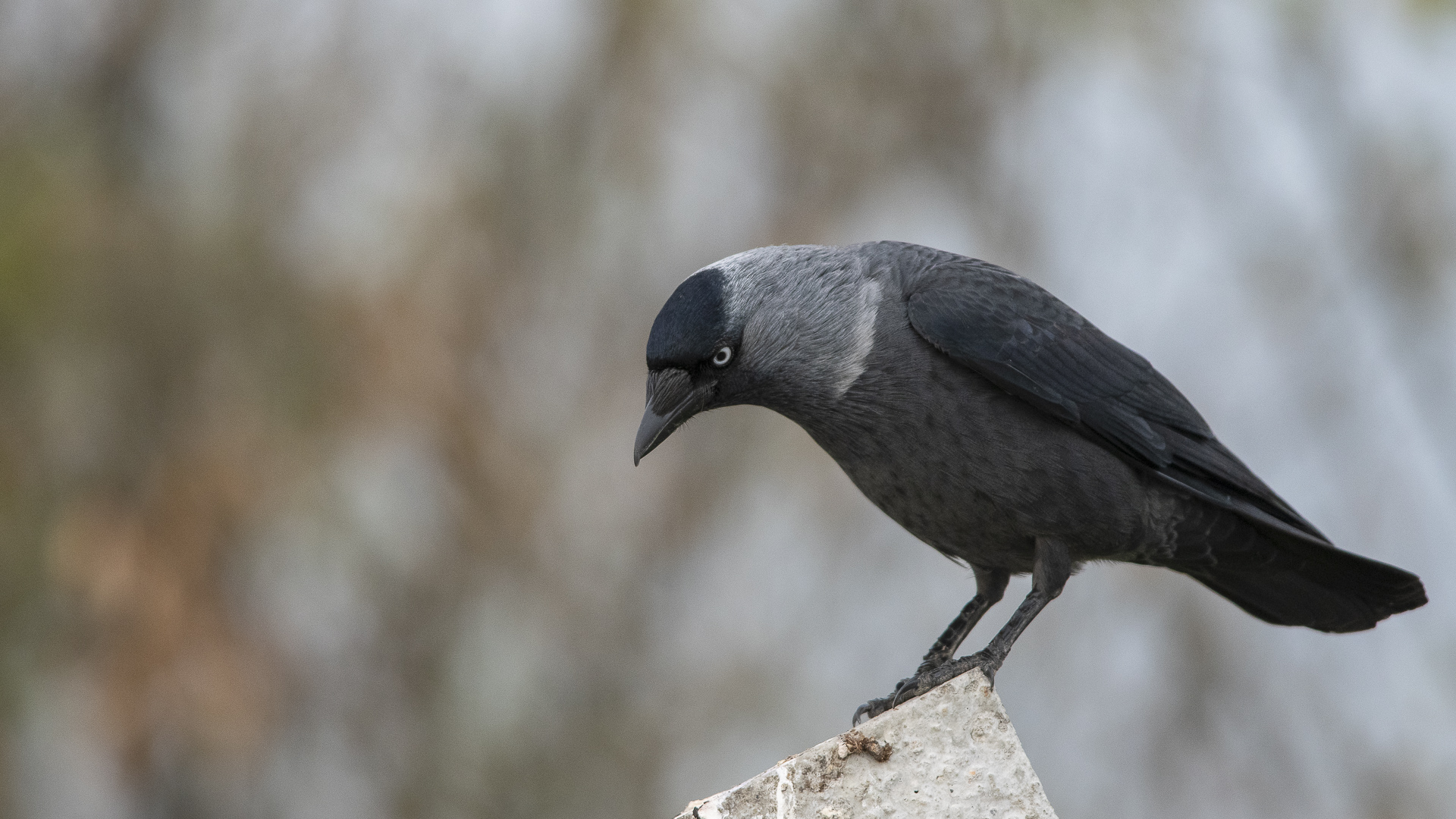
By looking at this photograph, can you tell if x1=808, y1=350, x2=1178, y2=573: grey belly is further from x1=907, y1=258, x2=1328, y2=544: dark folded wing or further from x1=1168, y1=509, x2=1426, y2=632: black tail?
x1=1168, y1=509, x2=1426, y2=632: black tail

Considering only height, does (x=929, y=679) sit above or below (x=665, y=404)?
below

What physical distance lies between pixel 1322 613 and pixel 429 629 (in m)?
6.35

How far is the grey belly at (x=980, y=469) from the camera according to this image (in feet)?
14.4

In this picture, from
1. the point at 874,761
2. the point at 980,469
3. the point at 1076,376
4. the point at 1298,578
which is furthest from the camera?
the point at 1298,578

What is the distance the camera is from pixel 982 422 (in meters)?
4.43

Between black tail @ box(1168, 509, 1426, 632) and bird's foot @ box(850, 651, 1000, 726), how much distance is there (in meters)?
1.06

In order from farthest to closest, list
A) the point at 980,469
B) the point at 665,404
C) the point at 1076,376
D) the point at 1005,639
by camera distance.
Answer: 1. the point at 1076,376
2. the point at 665,404
3. the point at 980,469
4. the point at 1005,639

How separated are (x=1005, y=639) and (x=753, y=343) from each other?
130 centimetres

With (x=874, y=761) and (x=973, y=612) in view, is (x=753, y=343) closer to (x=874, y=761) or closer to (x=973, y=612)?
(x=973, y=612)

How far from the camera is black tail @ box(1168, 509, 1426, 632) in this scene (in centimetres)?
461

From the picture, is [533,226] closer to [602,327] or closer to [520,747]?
[602,327]

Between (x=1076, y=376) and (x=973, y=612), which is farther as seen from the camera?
(x=973, y=612)

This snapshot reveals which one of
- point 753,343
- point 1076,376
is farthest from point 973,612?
point 753,343

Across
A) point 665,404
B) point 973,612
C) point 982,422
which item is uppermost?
point 665,404
